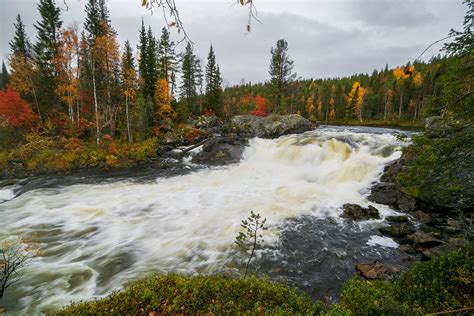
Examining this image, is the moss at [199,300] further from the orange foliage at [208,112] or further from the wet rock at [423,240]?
the orange foliage at [208,112]

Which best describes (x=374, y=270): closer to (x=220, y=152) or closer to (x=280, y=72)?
(x=220, y=152)

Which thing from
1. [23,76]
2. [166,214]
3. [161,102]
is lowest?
[166,214]

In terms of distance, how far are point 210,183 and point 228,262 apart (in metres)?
8.52

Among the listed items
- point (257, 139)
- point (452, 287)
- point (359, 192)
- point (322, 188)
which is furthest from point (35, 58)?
point (452, 287)

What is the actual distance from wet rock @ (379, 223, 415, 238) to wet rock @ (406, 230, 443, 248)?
25 centimetres

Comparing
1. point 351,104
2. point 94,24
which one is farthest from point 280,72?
point 351,104

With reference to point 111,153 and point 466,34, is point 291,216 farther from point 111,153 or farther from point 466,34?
point 111,153

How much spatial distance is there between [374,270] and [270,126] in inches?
885

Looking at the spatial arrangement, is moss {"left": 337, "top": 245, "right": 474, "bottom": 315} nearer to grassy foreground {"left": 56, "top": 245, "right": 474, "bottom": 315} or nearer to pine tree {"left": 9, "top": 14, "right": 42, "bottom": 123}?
grassy foreground {"left": 56, "top": 245, "right": 474, "bottom": 315}

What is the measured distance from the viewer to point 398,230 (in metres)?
8.35

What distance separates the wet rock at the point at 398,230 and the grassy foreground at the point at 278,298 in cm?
488

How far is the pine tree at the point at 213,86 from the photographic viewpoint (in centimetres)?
4228

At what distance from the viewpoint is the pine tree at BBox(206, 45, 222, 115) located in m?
42.3

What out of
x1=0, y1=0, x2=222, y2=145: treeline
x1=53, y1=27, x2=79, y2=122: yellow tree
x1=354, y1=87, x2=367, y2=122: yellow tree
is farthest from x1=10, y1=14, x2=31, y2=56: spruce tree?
x1=354, y1=87, x2=367, y2=122: yellow tree
